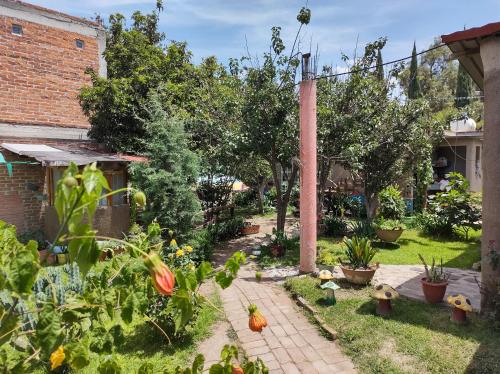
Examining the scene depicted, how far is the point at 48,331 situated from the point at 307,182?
694 cm

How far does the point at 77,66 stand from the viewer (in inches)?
441

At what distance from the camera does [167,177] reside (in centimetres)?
805

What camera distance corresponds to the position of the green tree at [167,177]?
8078 millimetres

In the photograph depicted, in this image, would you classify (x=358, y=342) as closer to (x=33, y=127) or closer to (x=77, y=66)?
(x=33, y=127)

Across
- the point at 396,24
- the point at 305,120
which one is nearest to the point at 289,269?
the point at 305,120

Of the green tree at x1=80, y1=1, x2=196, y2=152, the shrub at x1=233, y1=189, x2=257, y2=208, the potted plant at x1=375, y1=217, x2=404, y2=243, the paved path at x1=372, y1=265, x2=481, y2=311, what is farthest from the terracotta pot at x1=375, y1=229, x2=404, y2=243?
the shrub at x1=233, y1=189, x2=257, y2=208

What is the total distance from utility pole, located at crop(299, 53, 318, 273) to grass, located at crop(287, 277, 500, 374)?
1591 mm

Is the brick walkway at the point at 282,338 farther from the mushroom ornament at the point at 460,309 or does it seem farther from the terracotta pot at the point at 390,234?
the terracotta pot at the point at 390,234

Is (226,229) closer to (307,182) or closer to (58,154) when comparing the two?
(307,182)

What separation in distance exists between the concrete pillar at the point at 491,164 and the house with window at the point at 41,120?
25.4ft

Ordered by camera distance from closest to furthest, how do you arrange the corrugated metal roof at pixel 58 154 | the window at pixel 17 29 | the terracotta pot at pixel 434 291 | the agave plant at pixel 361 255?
1. the terracotta pot at pixel 434 291
2. the agave plant at pixel 361 255
3. the corrugated metal roof at pixel 58 154
4. the window at pixel 17 29

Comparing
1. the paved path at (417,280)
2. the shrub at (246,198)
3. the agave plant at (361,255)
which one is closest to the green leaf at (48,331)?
the paved path at (417,280)

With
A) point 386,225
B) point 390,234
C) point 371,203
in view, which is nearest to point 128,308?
point 390,234

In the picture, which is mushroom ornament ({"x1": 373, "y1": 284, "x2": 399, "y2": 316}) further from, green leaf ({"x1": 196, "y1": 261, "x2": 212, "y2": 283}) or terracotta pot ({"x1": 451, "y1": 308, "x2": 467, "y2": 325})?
green leaf ({"x1": 196, "y1": 261, "x2": 212, "y2": 283})
